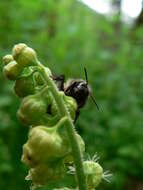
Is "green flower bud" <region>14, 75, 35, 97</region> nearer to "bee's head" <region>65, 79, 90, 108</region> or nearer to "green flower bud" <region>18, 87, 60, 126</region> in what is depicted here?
"green flower bud" <region>18, 87, 60, 126</region>

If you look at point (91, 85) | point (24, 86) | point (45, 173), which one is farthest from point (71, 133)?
point (91, 85)

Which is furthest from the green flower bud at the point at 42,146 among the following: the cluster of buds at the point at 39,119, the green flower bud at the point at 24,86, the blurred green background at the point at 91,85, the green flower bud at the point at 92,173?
the blurred green background at the point at 91,85

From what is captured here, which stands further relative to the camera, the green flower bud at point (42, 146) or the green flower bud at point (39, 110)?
the green flower bud at point (39, 110)

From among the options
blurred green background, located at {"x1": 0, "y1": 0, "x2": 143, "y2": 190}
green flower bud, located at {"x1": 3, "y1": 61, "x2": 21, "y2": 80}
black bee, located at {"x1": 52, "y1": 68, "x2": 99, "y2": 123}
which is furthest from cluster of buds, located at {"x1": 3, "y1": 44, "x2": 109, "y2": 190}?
blurred green background, located at {"x1": 0, "y1": 0, "x2": 143, "y2": 190}

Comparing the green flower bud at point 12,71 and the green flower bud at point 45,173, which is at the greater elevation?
the green flower bud at point 12,71

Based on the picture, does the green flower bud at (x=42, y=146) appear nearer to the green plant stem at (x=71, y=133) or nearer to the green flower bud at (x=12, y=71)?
the green plant stem at (x=71, y=133)

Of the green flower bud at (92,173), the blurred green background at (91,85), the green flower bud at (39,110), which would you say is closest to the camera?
the green flower bud at (39,110)

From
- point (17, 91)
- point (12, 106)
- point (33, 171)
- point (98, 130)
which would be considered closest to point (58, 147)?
point (33, 171)
